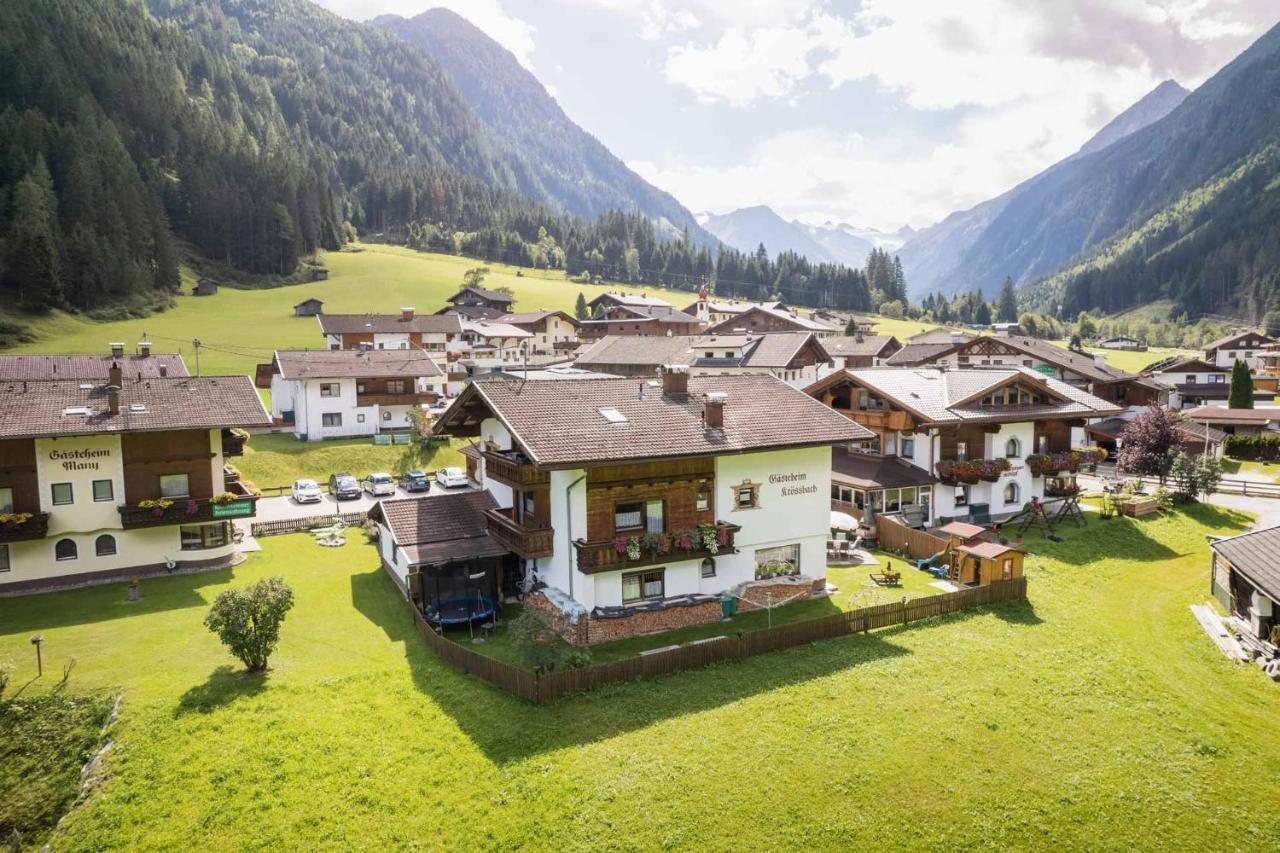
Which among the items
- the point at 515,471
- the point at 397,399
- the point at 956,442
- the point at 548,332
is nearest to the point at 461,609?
the point at 515,471

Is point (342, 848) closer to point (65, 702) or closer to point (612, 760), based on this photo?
point (612, 760)

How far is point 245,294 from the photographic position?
134 meters

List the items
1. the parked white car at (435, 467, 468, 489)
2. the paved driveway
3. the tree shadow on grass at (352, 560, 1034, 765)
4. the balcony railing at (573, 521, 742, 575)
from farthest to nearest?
the parked white car at (435, 467, 468, 489) < the paved driveway < the balcony railing at (573, 521, 742, 575) < the tree shadow on grass at (352, 560, 1034, 765)

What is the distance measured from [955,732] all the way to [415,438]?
5404 cm

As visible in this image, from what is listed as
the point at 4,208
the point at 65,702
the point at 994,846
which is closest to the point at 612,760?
the point at 994,846

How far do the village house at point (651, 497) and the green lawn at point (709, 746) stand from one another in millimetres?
4879

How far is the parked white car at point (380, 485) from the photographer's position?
54656 millimetres

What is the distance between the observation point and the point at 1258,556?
27188 millimetres

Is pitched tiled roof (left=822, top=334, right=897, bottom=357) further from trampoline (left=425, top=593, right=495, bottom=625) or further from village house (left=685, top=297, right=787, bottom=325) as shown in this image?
trampoline (left=425, top=593, right=495, bottom=625)

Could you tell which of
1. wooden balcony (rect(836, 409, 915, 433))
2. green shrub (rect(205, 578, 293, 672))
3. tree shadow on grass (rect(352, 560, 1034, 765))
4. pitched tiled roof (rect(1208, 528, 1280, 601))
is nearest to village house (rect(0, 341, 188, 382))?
green shrub (rect(205, 578, 293, 672))

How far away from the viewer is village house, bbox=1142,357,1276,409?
297 feet

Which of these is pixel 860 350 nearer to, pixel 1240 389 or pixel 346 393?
pixel 1240 389

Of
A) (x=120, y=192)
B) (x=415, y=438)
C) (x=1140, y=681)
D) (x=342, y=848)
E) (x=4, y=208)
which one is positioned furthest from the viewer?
(x=120, y=192)

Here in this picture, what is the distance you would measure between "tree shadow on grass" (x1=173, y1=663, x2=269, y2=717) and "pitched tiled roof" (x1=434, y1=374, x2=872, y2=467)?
11168mm
